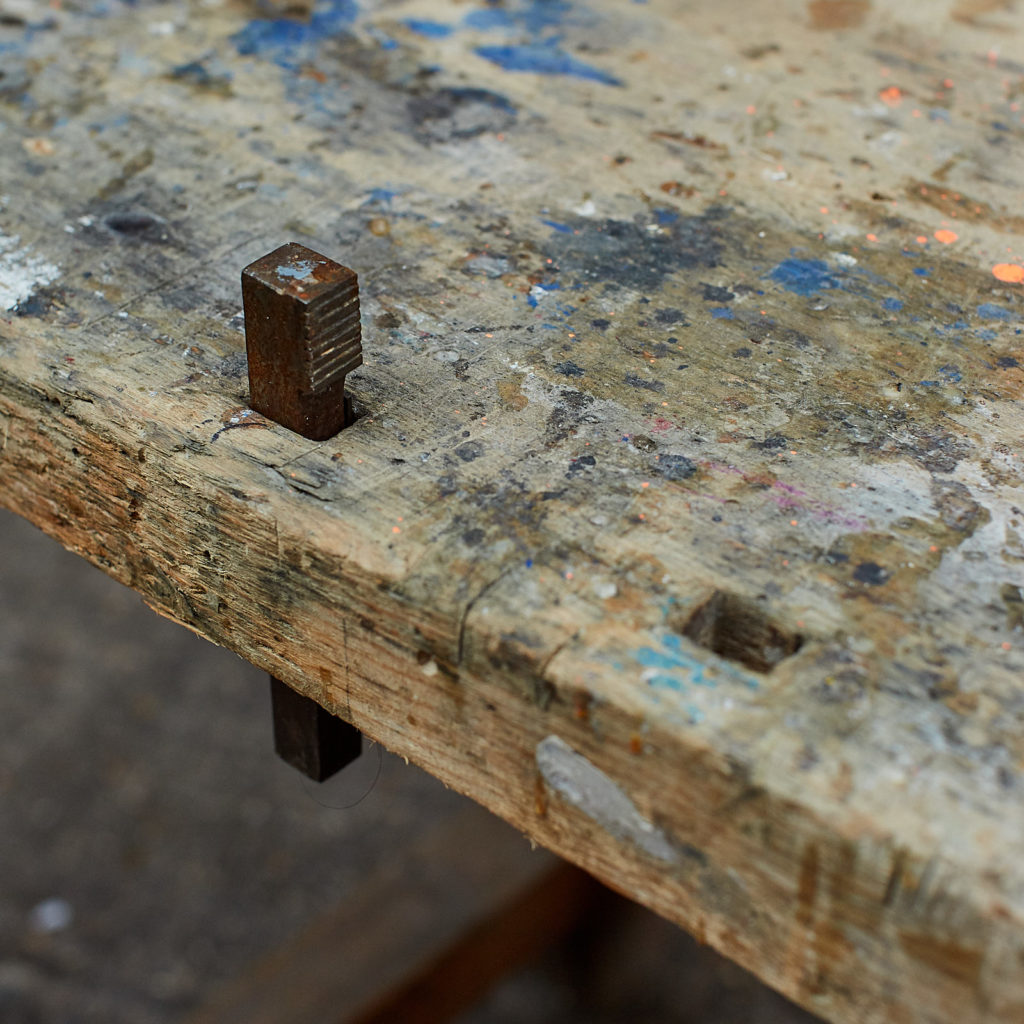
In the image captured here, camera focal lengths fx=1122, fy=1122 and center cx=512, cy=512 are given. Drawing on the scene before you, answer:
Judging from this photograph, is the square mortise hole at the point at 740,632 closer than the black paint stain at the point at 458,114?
Yes

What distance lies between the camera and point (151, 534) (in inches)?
36.3

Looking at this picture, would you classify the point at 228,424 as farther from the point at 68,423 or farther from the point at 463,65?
the point at 463,65

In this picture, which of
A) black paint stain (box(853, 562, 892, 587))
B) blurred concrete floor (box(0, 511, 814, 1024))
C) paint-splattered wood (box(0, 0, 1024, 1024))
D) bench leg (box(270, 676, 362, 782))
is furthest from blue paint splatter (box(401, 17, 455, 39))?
blurred concrete floor (box(0, 511, 814, 1024))

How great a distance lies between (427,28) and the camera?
4.87ft

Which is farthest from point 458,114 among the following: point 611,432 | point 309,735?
point 309,735

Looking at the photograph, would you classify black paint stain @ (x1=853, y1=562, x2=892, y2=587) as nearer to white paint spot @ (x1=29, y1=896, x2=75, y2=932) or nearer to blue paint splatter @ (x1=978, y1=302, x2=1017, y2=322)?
blue paint splatter @ (x1=978, y1=302, x2=1017, y2=322)

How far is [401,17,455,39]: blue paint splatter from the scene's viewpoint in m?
1.47

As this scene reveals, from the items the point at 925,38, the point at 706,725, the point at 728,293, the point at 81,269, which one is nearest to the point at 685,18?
the point at 925,38

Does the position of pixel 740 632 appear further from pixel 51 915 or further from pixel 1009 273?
pixel 51 915

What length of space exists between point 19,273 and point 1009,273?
3.09 feet

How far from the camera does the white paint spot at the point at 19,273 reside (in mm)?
1012

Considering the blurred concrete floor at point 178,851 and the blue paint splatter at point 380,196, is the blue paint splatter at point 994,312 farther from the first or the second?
the blurred concrete floor at point 178,851

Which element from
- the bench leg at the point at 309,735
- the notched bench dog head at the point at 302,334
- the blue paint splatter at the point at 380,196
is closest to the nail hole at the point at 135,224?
the blue paint splatter at the point at 380,196

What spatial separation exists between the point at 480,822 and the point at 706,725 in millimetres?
1647
